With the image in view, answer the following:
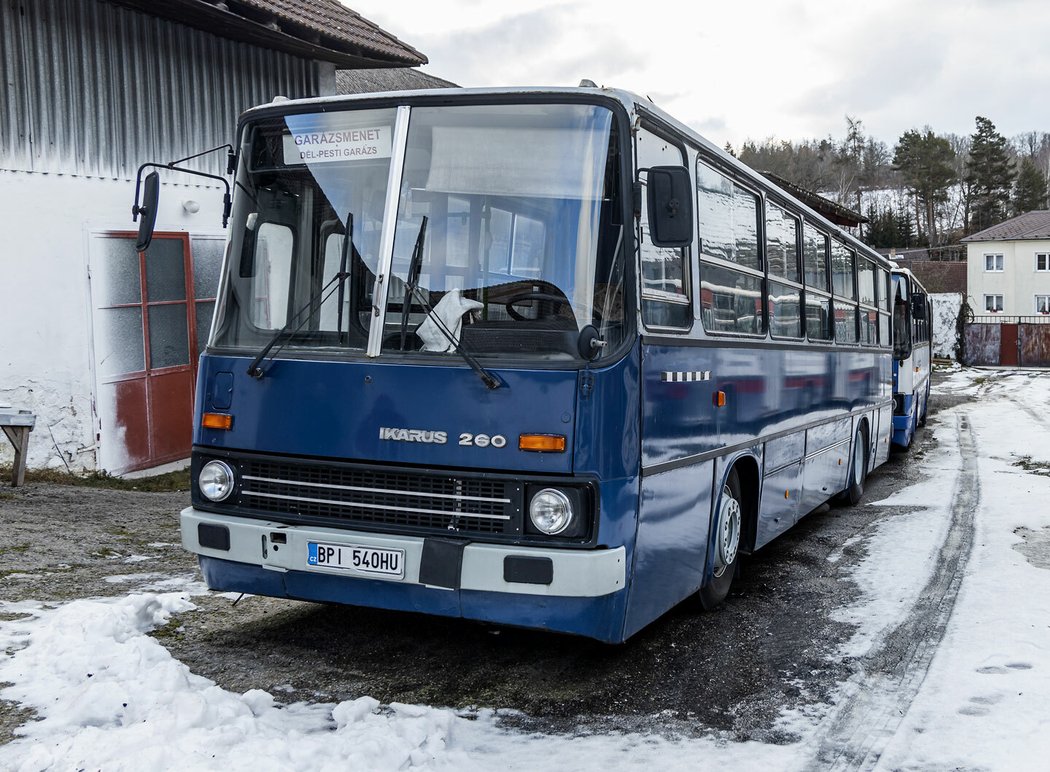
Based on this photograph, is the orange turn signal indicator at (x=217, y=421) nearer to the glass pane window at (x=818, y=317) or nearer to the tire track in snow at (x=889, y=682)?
the tire track in snow at (x=889, y=682)

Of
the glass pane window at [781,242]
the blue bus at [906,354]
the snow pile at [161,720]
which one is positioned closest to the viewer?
the snow pile at [161,720]

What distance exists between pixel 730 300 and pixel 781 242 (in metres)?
1.68

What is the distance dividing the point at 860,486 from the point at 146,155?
8938 millimetres

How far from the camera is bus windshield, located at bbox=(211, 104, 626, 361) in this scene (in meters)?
4.96

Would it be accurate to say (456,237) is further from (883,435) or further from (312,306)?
(883,435)

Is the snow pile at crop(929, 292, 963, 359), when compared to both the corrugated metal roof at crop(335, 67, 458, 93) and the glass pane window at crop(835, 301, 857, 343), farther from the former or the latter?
the glass pane window at crop(835, 301, 857, 343)

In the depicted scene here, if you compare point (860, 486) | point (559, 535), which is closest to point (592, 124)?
point (559, 535)

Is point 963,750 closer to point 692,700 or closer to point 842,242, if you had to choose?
point 692,700

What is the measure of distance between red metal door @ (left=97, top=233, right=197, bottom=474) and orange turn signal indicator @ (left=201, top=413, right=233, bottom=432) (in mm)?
6771

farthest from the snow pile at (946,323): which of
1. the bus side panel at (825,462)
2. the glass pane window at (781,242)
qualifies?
the glass pane window at (781,242)

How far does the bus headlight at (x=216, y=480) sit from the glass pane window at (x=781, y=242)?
4092 millimetres

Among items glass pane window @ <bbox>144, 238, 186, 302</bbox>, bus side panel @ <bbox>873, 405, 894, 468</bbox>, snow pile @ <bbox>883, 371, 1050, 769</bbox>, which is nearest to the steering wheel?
snow pile @ <bbox>883, 371, 1050, 769</bbox>

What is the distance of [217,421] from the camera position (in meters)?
5.43

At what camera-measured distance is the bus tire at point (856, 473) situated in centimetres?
1177
